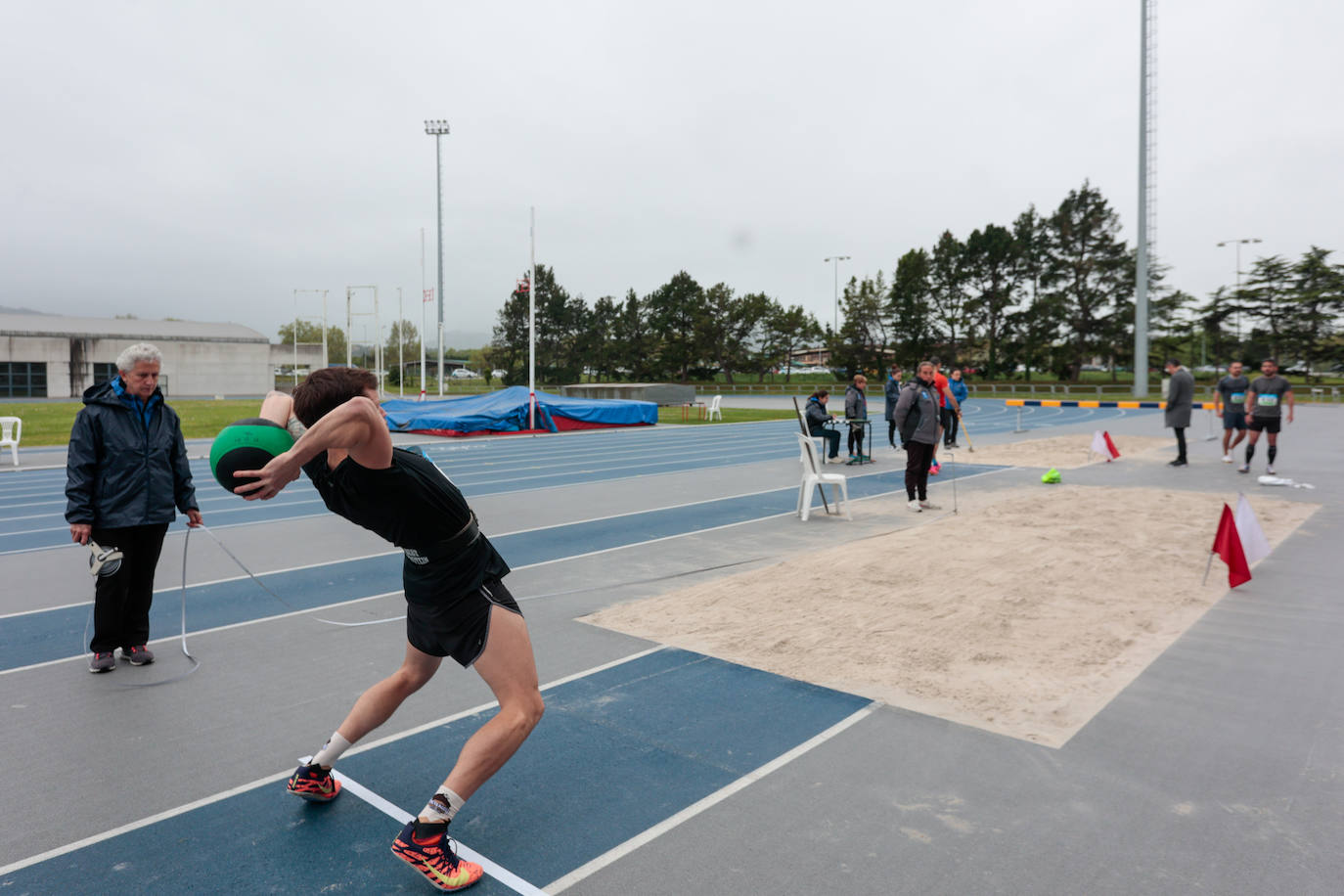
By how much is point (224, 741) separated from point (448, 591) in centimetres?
199

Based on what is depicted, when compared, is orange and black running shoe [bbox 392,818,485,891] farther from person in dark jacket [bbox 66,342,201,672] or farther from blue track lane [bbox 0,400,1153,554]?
blue track lane [bbox 0,400,1153,554]

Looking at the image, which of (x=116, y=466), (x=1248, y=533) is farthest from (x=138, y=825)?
(x=1248, y=533)

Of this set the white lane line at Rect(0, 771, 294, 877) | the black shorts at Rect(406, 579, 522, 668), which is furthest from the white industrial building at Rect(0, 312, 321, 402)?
the black shorts at Rect(406, 579, 522, 668)

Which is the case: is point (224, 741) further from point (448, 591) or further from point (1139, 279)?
point (1139, 279)

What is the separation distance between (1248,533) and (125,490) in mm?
8192

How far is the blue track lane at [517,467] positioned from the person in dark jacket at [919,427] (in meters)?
5.86

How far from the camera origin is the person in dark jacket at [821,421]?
1658 centimetres

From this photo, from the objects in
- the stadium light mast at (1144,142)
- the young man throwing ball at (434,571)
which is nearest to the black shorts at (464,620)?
the young man throwing ball at (434,571)

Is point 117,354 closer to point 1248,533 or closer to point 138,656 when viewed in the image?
point 138,656

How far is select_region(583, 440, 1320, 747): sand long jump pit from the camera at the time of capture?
4688 millimetres

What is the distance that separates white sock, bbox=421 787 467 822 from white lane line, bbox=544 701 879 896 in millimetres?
407

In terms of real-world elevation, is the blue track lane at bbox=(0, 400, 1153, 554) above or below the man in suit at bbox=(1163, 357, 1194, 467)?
below

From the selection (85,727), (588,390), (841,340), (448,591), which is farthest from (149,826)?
(841,340)

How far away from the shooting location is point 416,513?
2873mm
